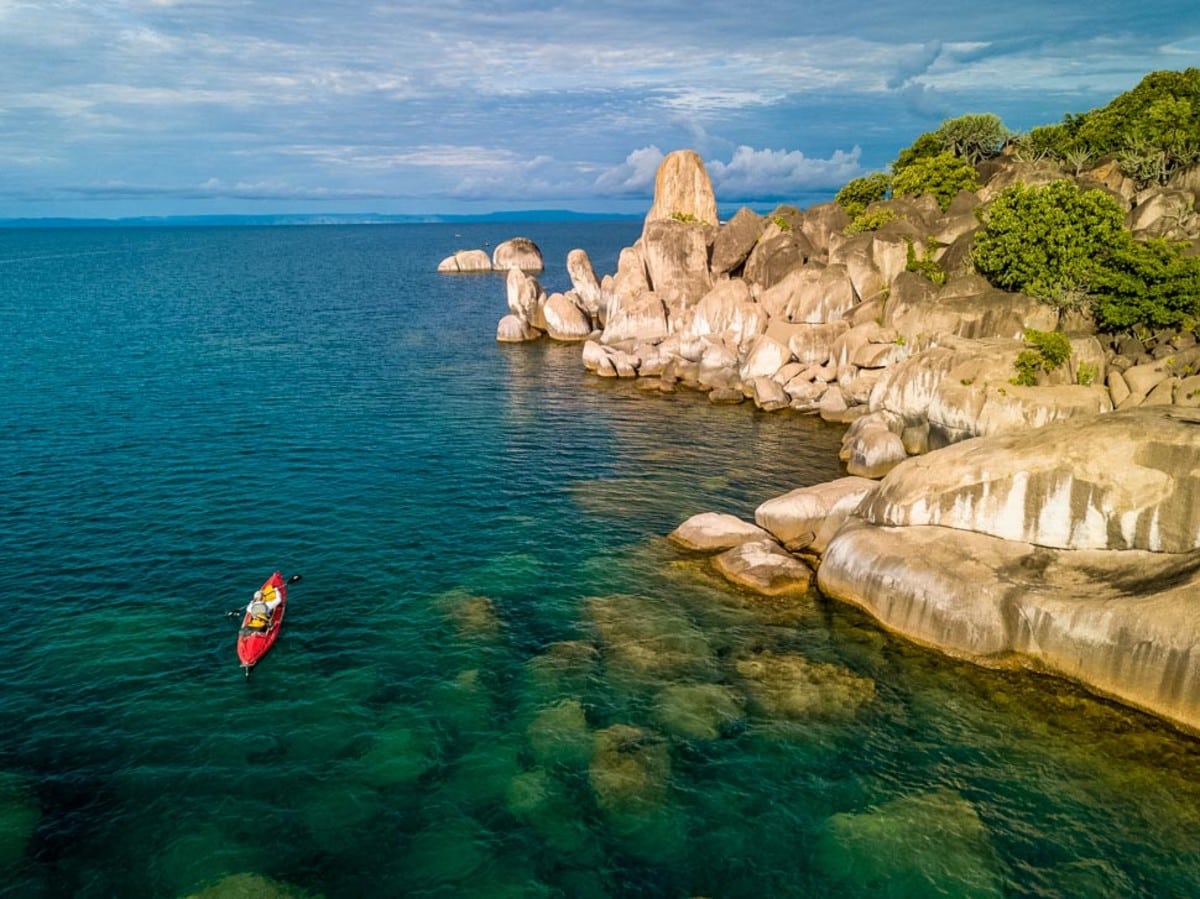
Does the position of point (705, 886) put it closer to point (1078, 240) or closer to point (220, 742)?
point (220, 742)

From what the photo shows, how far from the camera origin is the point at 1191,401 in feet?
124

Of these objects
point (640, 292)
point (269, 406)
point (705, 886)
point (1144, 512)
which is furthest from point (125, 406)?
point (1144, 512)

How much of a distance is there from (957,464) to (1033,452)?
2.82 metres

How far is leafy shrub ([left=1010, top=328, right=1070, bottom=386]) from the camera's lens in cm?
4259

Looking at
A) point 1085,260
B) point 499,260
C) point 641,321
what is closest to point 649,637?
point 1085,260

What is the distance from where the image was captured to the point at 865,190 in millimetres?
79312

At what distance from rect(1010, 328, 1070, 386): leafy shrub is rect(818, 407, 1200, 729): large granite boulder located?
11844 mm

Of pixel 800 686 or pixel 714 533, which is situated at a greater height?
pixel 714 533

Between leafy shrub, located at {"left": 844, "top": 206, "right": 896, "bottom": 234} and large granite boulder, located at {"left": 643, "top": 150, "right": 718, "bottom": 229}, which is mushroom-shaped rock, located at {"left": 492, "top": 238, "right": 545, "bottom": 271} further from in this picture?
leafy shrub, located at {"left": 844, "top": 206, "right": 896, "bottom": 234}

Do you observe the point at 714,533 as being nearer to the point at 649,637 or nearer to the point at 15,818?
the point at 649,637

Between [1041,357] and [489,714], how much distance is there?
3698cm

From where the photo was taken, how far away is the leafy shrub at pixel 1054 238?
5084 cm

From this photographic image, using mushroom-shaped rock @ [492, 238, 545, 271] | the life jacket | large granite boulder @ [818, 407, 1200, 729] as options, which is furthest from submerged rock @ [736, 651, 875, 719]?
mushroom-shaped rock @ [492, 238, 545, 271]

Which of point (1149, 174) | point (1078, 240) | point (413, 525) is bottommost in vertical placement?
point (413, 525)
